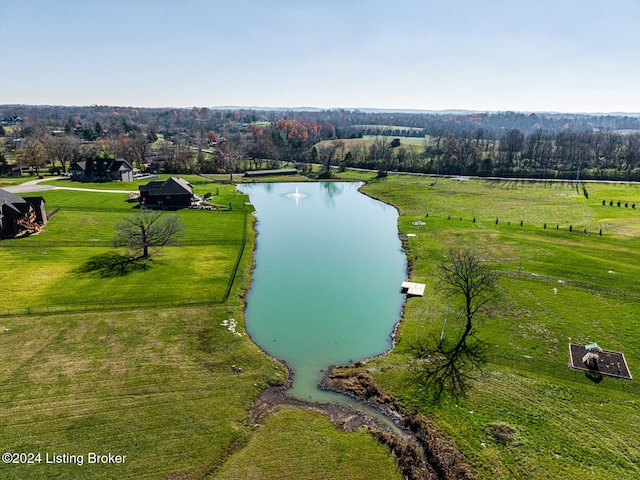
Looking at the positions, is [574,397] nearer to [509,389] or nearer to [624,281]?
[509,389]

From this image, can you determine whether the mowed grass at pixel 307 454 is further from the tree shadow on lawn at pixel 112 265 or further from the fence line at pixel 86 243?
the fence line at pixel 86 243

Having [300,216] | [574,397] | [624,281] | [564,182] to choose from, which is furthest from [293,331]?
[564,182]

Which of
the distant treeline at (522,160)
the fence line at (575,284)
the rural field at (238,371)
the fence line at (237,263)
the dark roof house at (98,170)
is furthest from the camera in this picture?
the distant treeline at (522,160)

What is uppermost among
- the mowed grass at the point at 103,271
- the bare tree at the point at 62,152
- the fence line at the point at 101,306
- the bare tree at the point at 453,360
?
the bare tree at the point at 62,152

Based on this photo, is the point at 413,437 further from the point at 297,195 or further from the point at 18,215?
the point at 297,195

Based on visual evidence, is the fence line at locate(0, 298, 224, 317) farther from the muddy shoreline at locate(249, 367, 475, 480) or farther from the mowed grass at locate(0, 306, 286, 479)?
the muddy shoreline at locate(249, 367, 475, 480)

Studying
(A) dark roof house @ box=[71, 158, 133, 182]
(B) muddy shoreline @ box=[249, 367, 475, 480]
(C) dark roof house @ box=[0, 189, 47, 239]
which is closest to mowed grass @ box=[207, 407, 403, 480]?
(B) muddy shoreline @ box=[249, 367, 475, 480]

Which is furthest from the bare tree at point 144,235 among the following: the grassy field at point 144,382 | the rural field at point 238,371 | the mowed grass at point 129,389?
the mowed grass at point 129,389

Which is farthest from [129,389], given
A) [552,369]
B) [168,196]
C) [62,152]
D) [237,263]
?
[62,152]
